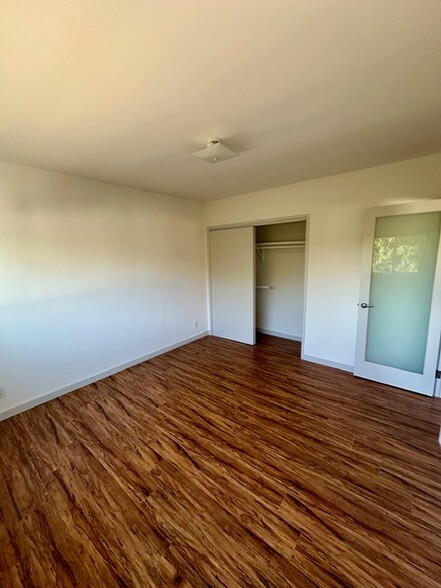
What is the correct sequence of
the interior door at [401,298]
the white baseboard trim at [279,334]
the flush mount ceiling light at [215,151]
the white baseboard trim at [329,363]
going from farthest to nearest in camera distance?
the white baseboard trim at [279,334] < the white baseboard trim at [329,363] < the interior door at [401,298] < the flush mount ceiling light at [215,151]

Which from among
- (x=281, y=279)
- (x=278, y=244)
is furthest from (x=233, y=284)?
(x=278, y=244)

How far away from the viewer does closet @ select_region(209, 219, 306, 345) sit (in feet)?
13.8

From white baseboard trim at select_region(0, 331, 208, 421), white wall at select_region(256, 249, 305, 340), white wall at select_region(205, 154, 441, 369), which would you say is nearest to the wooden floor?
white baseboard trim at select_region(0, 331, 208, 421)

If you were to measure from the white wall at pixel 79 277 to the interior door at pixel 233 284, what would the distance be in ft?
2.37

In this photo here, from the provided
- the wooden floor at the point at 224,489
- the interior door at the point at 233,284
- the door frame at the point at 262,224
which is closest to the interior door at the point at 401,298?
the wooden floor at the point at 224,489

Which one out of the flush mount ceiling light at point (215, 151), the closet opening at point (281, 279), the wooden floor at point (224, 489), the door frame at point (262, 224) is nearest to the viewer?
the wooden floor at point (224, 489)

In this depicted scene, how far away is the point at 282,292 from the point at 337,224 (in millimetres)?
1735

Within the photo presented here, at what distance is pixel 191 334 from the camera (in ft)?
14.8

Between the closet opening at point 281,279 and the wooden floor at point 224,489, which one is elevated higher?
the closet opening at point 281,279

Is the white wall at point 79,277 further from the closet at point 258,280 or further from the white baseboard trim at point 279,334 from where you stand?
the white baseboard trim at point 279,334

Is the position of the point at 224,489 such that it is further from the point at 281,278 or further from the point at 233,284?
the point at 281,278

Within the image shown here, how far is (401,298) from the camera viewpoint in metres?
2.81

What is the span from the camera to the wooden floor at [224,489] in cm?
127

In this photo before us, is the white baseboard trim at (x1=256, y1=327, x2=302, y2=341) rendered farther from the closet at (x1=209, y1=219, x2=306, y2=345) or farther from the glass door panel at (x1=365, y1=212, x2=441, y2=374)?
the glass door panel at (x1=365, y1=212, x2=441, y2=374)
